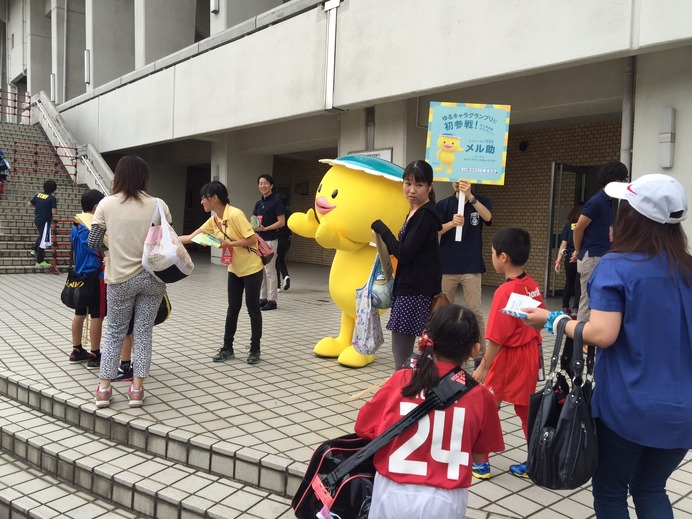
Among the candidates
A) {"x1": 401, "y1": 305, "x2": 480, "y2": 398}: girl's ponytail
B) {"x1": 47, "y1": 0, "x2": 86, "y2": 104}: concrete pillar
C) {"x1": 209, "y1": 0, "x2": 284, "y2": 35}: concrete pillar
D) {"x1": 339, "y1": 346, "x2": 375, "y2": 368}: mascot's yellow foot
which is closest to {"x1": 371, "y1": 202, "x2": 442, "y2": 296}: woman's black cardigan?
{"x1": 339, "y1": 346, "x2": 375, "y2": 368}: mascot's yellow foot

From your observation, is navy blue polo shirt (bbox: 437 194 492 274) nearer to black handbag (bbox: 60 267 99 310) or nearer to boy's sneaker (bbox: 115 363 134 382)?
boy's sneaker (bbox: 115 363 134 382)

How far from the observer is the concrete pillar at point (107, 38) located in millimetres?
19266

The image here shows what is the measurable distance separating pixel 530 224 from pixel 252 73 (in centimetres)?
650

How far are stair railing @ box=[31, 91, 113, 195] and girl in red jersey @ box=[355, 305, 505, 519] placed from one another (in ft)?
43.2

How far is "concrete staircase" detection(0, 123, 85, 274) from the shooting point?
40.8 ft

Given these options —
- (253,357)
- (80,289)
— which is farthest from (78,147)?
(253,357)

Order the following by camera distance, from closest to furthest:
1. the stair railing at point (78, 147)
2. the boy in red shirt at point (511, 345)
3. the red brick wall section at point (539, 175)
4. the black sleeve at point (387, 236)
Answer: the boy in red shirt at point (511, 345) → the black sleeve at point (387, 236) → the red brick wall section at point (539, 175) → the stair railing at point (78, 147)

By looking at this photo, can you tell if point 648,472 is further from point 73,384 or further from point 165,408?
point 73,384

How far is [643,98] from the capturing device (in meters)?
6.68

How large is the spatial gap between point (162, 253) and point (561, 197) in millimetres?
8597

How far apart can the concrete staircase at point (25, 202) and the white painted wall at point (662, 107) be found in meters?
11.3

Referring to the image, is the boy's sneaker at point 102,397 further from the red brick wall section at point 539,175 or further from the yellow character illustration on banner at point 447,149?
the red brick wall section at point 539,175

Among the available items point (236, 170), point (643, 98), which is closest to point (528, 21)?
point (643, 98)

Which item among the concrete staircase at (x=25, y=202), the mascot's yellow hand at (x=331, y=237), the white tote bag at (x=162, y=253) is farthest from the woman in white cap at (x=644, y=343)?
the concrete staircase at (x=25, y=202)
